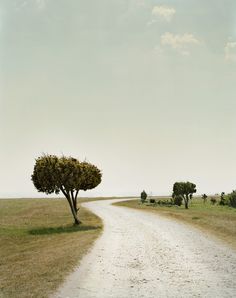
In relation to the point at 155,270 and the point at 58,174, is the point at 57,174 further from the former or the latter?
the point at 155,270

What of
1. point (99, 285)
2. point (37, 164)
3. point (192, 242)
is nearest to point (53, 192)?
point (37, 164)

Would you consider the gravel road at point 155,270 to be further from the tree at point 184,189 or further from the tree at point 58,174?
the tree at point 184,189

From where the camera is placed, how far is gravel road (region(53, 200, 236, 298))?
40.6ft

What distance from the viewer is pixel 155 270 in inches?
626

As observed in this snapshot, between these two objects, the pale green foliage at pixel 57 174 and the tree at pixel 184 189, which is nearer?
the pale green foliage at pixel 57 174

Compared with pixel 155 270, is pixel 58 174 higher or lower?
higher

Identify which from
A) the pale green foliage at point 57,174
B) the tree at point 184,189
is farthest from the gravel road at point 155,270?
the tree at point 184,189

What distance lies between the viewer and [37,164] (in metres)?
40.5

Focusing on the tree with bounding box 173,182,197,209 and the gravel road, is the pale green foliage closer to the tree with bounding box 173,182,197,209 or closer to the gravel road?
the gravel road

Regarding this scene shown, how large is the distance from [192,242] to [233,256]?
208 inches

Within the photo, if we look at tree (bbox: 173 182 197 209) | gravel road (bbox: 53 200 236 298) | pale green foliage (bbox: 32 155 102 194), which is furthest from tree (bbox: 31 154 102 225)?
tree (bbox: 173 182 197 209)

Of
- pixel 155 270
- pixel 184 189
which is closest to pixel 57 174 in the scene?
pixel 155 270

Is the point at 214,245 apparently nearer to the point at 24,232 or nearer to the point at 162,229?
the point at 162,229

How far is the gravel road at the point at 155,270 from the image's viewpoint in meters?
12.4
